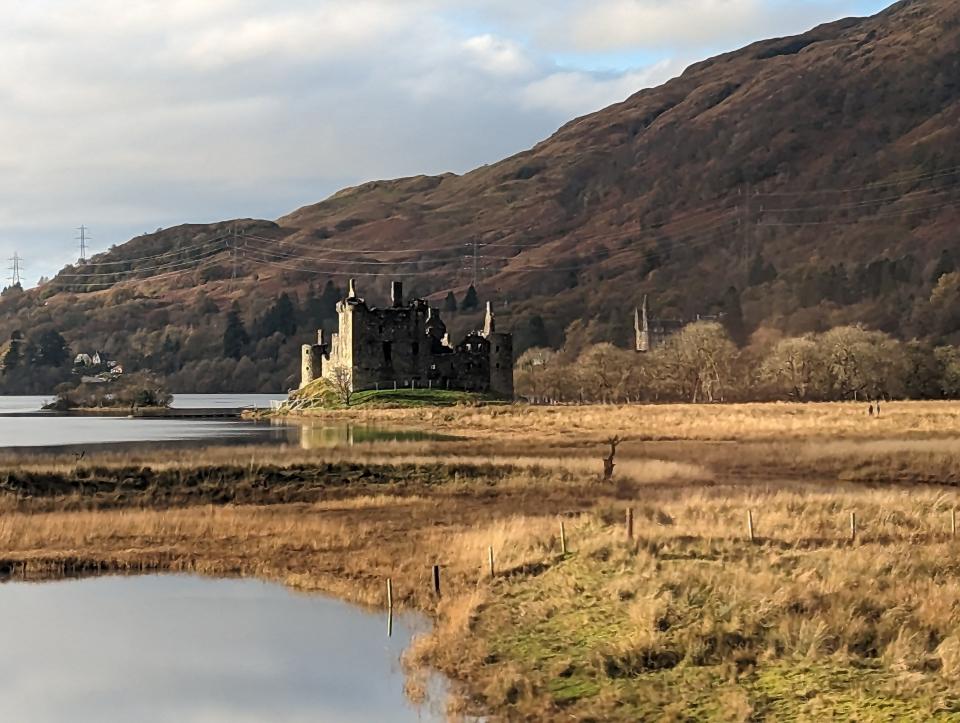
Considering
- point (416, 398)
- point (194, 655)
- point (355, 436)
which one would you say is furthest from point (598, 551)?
point (416, 398)

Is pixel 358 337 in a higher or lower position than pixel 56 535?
higher

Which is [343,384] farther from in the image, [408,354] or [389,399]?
[389,399]

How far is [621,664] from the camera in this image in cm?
1912

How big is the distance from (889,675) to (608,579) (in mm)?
7964

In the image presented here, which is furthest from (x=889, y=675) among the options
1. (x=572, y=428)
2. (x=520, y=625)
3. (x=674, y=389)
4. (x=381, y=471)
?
(x=674, y=389)

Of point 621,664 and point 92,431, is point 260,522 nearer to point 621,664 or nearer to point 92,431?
point 621,664

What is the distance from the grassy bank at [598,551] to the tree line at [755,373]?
6133 cm

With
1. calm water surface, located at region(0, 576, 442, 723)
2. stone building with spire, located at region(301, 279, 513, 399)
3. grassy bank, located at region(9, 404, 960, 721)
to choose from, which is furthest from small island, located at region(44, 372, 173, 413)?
calm water surface, located at region(0, 576, 442, 723)

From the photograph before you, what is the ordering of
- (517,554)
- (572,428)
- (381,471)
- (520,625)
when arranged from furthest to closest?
(572,428)
(381,471)
(517,554)
(520,625)

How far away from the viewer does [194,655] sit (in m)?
23.5

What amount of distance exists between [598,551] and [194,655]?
372 inches

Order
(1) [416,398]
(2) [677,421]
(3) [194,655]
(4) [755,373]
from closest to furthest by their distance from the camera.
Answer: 1. (3) [194,655]
2. (2) [677,421]
3. (1) [416,398]
4. (4) [755,373]

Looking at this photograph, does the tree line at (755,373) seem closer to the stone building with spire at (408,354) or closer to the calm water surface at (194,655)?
the stone building with spire at (408,354)

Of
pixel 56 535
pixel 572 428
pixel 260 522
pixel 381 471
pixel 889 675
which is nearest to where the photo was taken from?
pixel 889 675
